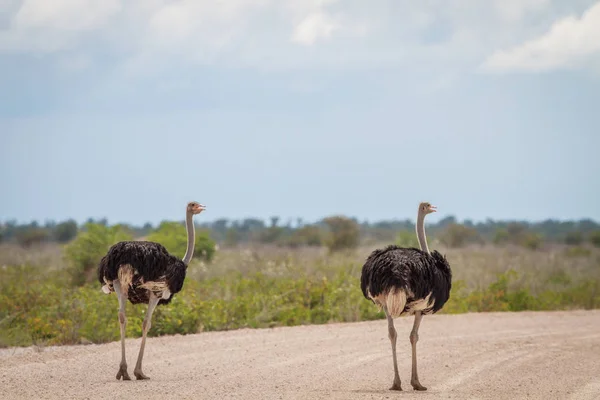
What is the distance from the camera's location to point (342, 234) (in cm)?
4988

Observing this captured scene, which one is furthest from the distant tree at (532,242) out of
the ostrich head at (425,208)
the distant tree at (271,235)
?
the ostrich head at (425,208)

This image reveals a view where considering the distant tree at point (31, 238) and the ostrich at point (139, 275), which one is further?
the distant tree at point (31, 238)

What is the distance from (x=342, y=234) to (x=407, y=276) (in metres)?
40.0

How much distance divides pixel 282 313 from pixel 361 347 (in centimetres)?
411

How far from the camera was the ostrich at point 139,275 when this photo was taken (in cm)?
1085

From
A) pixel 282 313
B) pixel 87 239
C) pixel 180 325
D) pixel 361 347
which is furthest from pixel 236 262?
pixel 361 347

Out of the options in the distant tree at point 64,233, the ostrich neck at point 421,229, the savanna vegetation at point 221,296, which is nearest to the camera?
the ostrich neck at point 421,229

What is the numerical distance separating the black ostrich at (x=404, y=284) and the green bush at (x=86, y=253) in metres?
13.5

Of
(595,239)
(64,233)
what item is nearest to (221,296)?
(64,233)

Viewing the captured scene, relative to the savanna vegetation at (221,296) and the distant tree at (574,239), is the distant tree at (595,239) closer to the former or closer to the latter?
the distant tree at (574,239)

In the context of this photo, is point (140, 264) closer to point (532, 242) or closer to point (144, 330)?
point (144, 330)

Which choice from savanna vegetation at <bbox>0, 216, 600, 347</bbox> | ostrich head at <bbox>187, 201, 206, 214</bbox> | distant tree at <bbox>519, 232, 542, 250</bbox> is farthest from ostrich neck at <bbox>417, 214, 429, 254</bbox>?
distant tree at <bbox>519, 232, 542, 250</bbox>

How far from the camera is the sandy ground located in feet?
33.8

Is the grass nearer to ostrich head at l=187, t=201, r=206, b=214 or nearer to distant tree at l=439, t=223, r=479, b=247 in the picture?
ostrich head at l=187, t=201, r=206, b=214
